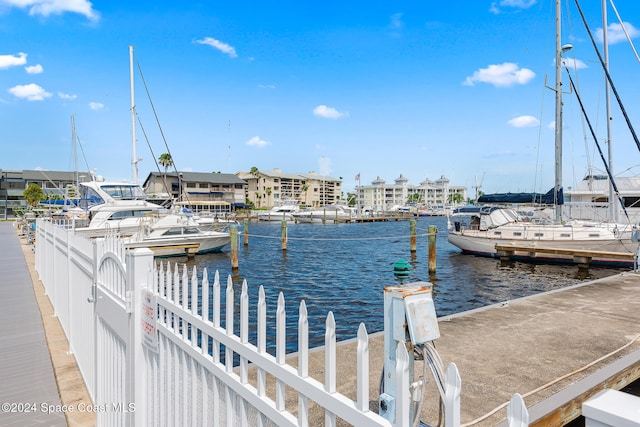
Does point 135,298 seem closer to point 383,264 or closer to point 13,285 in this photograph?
point 13,285

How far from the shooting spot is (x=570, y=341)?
6.09 m

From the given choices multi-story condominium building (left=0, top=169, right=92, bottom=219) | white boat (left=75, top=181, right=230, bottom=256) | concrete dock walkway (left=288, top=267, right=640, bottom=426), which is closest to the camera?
concrete dock walkway (left=288, top=267, right=640, bottom=426)

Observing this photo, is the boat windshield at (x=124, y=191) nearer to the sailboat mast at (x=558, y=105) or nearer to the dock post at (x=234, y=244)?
the dock post at (x=234, y=244)

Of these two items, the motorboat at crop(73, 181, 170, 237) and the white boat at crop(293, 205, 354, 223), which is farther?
the white boat at crop(293, 205, 354, 223)

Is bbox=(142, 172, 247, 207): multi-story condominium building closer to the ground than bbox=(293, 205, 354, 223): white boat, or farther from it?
farther from it

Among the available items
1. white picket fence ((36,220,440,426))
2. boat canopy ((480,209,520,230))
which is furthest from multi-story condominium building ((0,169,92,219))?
white picket fence ((36,220,440,426))

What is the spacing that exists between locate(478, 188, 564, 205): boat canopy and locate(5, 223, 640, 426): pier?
1693 centimetres

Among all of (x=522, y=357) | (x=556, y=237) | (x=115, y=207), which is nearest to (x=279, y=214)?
(x=115, y=207)

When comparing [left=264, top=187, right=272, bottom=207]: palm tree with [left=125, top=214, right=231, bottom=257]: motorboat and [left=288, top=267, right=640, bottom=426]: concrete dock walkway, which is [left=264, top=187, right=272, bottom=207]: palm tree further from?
[left=288, top=267, right=640, bottom=426]: concrete dock walkway

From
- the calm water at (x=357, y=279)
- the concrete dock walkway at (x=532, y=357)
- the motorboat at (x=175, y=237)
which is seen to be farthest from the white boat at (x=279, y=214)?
the concrete dock walkway at (x=532, y=357)

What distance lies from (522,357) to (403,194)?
488ft

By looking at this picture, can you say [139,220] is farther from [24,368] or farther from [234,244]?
[24,368]

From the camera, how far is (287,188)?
124 m

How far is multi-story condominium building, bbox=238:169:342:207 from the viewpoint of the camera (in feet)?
378
